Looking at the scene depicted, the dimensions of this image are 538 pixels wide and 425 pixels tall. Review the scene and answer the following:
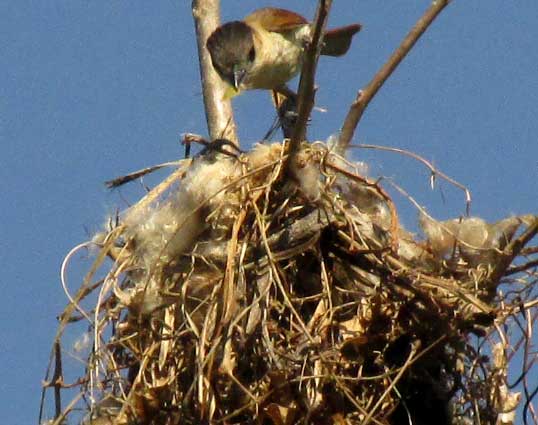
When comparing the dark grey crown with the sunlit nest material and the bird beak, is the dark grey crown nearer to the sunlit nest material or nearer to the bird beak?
the bird beak

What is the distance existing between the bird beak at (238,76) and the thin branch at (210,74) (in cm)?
5

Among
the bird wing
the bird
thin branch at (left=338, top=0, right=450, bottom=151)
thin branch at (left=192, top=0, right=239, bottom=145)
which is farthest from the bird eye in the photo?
thin branch at (left=338, top=0, right=450, bottom=151)

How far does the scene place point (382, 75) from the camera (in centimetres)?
346

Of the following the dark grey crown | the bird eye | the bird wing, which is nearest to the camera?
the dark grey crown

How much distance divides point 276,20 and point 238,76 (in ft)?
1.81

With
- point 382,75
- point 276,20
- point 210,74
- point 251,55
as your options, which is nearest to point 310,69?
point 382,75

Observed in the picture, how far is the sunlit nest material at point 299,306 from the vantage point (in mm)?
3115

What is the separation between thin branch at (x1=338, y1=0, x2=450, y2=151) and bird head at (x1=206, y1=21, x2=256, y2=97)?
71 centimetres

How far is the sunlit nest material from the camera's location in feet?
10.2

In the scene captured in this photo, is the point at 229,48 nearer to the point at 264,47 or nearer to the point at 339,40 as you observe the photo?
the point at 264,47

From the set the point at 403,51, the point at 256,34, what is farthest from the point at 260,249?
the point at 256,34

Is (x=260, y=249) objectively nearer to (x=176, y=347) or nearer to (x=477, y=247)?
(x=176, y=347)

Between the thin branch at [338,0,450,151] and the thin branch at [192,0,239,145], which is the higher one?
the thin branch at [192,0,239,145]

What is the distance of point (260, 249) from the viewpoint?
327 centimetres
